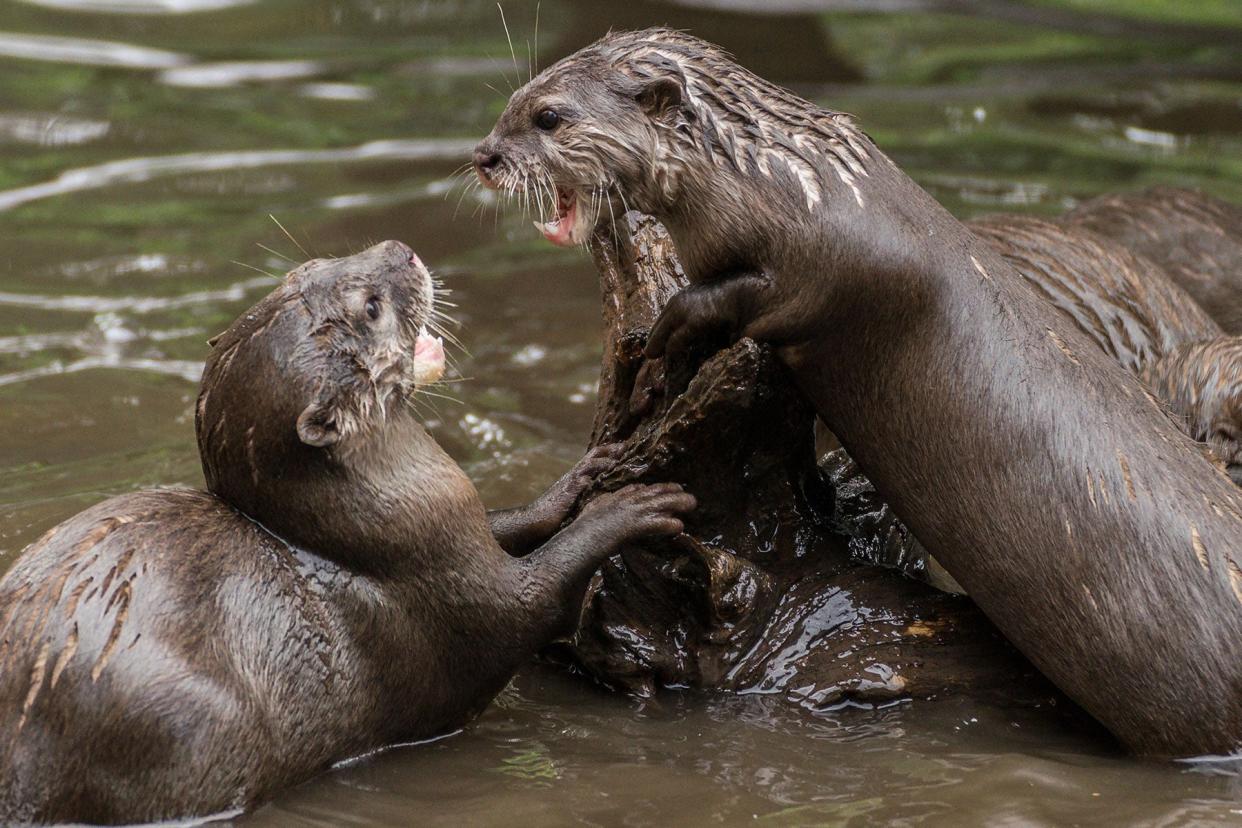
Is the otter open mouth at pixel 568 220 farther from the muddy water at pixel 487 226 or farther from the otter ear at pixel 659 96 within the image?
the muddy water at pixel 487 226

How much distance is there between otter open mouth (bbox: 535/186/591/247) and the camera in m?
4.42

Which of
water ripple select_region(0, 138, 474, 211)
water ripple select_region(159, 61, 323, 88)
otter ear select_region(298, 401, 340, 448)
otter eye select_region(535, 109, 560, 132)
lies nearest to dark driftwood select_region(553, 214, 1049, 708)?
otter eye select_region(535, 109, 560, 132)

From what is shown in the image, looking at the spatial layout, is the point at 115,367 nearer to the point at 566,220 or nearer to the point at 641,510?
the point at 566,220

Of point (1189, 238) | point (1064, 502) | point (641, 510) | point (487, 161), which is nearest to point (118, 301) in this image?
point (487, 161)

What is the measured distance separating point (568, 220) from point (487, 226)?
3996mm

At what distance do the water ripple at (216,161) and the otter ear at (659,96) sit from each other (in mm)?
5054

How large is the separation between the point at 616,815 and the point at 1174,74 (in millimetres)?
8292

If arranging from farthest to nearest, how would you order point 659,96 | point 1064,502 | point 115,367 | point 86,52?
point 86,52 → point 115,367 → point 659,96 → point 1064,502

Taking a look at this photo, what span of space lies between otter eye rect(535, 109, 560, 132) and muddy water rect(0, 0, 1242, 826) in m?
1.44

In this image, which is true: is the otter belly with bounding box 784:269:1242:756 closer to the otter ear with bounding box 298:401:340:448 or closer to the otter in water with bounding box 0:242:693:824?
the otter in water with bounding box 0:242:693:824

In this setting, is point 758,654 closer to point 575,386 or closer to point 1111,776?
point 1111,776

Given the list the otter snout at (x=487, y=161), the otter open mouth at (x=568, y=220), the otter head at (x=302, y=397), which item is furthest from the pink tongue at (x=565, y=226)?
the otter head at (x=302, y=397)

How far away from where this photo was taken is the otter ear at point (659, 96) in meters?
4.16

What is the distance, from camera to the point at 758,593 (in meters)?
4.25
